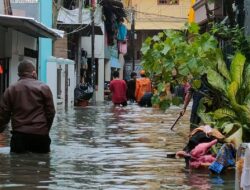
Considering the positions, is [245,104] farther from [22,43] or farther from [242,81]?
[22,43]

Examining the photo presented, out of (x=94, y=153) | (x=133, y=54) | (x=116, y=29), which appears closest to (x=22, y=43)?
(x=94, y=153)

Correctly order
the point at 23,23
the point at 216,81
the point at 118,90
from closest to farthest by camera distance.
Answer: the point at 216,81, the point at 23,23, the point at 118,90

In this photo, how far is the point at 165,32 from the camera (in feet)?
36.8

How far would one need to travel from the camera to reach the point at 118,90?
2752cm

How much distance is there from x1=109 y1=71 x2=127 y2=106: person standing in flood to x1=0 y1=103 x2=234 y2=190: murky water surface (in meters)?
11.2

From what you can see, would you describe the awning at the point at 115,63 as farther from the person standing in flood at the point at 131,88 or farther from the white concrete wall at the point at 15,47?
the white concrete wall at the point at 15,47

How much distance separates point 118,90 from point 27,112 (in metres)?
17.0

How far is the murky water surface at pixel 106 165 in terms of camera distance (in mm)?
8383

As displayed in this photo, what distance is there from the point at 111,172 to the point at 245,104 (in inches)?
78.3

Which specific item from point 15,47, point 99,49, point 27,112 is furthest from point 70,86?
point 27,112

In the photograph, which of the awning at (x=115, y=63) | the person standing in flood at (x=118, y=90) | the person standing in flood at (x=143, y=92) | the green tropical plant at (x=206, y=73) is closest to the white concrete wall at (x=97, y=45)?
the awning at (x=115, y=63)

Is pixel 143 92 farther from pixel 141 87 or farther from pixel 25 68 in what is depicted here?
pixel 25 68

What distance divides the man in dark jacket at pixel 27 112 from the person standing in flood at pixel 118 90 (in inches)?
646

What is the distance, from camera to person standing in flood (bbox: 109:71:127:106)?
27.2 meters
